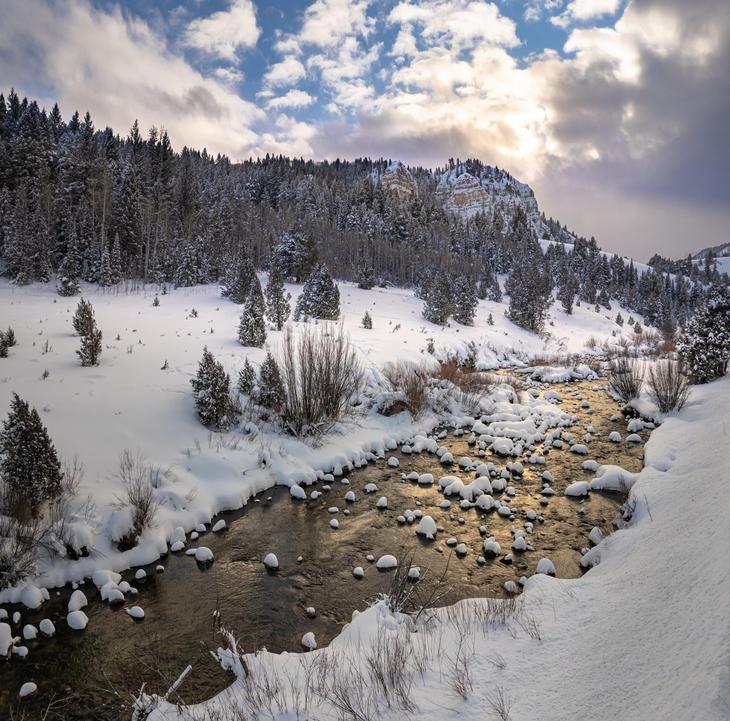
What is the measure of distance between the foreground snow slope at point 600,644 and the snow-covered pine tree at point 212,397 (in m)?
7.26

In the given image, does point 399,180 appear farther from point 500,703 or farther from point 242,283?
point 500,703

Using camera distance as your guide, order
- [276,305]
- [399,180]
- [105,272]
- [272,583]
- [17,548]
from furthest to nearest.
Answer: [399,180]
[105,272]
[276,305]
[272,583]
[17,548]

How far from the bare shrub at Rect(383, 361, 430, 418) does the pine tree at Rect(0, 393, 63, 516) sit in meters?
10.4

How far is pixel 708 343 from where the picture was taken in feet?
55.3

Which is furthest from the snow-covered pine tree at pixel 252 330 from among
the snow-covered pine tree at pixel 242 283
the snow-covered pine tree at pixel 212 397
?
the snow-covered pine tree at pixel 242 283

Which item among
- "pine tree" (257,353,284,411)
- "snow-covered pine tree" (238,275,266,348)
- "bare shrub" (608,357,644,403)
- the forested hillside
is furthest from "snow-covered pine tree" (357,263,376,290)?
"pine tree" (257,353,284,411)

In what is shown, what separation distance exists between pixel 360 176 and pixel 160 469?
19160cm

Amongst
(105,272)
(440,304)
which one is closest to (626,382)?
(440,304)

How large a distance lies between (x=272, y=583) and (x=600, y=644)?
4.71m

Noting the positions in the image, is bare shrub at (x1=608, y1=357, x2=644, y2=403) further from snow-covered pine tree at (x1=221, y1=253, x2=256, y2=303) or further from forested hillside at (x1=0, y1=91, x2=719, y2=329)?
snow-covered pine tree at (x1=221, y1=253, x2=256, y2=303)

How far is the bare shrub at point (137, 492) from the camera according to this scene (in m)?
7.40

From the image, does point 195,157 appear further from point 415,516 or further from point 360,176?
point 415,516

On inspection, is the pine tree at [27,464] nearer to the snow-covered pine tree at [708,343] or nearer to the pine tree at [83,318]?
the pine tree at [83,318]

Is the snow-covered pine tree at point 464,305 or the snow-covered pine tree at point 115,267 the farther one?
the snow-covered pine tree at point 464,305
